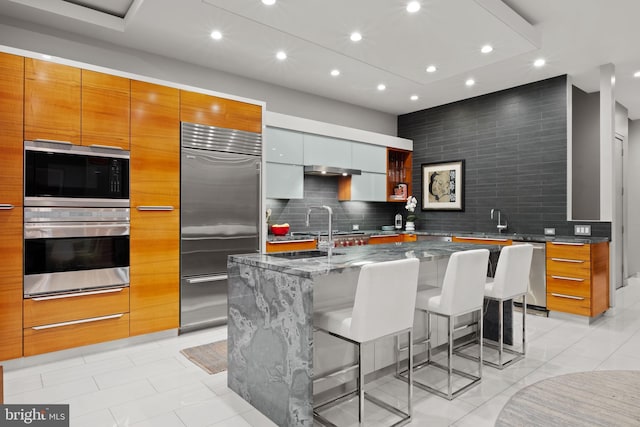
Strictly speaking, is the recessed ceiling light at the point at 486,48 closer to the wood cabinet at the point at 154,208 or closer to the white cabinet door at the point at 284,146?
the white cabinet door at the point at 284,146

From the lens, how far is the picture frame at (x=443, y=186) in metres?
6.14

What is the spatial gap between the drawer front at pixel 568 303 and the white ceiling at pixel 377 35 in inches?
108

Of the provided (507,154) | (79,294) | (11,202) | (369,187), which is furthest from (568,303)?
(11,202)

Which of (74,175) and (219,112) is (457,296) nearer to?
(219,112)

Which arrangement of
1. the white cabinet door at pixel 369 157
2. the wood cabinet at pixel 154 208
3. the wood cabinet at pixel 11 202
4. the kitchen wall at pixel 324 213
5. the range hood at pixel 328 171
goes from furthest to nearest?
the white cabinet door at pixel 369 157, the kitchen wall at pixel 324 213, the range hood at pixel 328 171, the wood cabinet at pixel 154 208, the wood cabinet at pixel 11 202

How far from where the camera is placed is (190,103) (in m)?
3.88

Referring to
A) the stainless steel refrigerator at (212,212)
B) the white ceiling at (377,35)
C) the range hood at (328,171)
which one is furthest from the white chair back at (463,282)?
the range hood at (328,171)

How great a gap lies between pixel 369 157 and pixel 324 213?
1.16 metres

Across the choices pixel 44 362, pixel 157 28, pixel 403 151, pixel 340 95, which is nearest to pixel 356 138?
pixel 340 95

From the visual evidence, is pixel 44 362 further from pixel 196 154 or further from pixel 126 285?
pixel 196 154

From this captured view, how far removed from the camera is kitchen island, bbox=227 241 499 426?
205 cm

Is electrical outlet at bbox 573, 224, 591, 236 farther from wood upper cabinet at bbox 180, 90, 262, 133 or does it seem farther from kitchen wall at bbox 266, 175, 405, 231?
wood upper cabinet at bbox 180, 90, 262, 133

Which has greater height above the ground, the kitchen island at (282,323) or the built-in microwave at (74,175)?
the built-in microwave at (74,175)

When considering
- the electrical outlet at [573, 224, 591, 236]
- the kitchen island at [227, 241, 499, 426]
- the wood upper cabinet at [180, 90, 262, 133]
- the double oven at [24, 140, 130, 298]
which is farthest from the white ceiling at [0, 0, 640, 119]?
the kitchen island at [227, 241, 499, 426]
